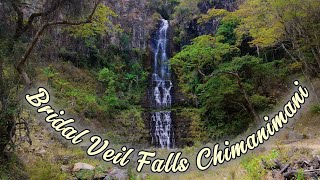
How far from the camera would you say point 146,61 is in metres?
25.4

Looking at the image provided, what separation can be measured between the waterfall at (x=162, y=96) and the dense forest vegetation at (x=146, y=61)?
0.52 metres

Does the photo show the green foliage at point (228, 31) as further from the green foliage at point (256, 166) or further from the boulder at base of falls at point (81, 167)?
the boulder at base of falls at point (81, 167)

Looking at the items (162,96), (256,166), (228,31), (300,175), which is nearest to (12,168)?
(256,166)

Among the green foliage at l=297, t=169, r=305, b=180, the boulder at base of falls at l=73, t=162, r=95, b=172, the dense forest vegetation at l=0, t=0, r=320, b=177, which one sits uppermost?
the dense forest vegetation at l=0, t=0, r=320, b=177

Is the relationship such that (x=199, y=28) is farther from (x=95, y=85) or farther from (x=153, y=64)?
(x=95, y=85)

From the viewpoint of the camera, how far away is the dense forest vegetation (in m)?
7.41

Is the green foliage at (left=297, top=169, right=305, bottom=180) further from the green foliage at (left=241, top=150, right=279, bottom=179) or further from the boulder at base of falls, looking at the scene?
the boulder at base of falls

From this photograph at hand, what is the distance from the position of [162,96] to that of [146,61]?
4.50 meters

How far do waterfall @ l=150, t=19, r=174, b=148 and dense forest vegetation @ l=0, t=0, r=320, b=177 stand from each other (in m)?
0.52

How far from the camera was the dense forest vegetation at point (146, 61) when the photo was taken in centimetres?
741

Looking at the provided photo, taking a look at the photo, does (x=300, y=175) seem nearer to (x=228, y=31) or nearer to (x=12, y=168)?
(x=12, y=168)

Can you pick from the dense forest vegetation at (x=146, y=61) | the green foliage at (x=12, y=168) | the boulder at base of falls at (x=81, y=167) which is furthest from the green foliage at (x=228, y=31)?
the green foliage at (x=12, y=168)

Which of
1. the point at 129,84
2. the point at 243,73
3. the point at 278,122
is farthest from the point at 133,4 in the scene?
the point at 278,122

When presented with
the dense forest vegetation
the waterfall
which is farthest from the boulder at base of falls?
the waterfall
